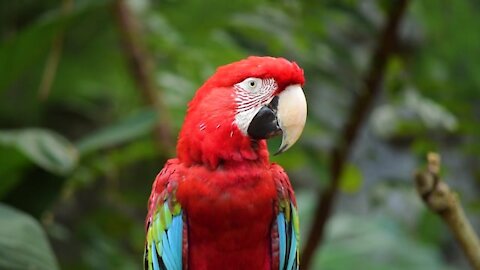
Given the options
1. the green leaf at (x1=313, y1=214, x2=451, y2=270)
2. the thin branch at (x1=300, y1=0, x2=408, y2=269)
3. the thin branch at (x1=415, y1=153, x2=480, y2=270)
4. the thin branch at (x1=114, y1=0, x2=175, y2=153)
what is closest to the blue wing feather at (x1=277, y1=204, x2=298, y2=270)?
the thin branch at (x1=415, y1=153, x2=480, y2=270)

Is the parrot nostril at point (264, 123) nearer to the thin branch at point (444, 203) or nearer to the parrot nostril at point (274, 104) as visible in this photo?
the parrot nostril at point (274, 104)

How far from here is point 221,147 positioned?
0.86 meters

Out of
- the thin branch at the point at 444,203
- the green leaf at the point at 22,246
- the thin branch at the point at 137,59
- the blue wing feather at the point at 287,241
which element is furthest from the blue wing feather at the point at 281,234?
the thin branch at the point at 137,59

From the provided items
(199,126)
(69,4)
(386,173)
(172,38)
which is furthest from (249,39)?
(386,173)

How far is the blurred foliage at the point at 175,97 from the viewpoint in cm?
152

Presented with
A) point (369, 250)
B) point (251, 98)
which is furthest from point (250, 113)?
point (369, 250)

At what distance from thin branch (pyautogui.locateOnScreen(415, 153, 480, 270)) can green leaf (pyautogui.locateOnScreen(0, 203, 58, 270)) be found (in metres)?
0.58

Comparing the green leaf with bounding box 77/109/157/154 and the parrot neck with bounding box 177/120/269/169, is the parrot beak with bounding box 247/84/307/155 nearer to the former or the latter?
the parrot neck with bounding box 177/120/269/169

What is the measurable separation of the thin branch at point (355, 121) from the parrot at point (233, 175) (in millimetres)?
607

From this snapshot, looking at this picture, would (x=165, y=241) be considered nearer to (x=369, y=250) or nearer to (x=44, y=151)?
(x=44, y=151)

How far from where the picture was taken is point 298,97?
851 mm

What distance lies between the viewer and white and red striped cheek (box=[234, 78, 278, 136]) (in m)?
0.86

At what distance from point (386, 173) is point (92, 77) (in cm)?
141

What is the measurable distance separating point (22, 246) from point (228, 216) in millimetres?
→ 487
